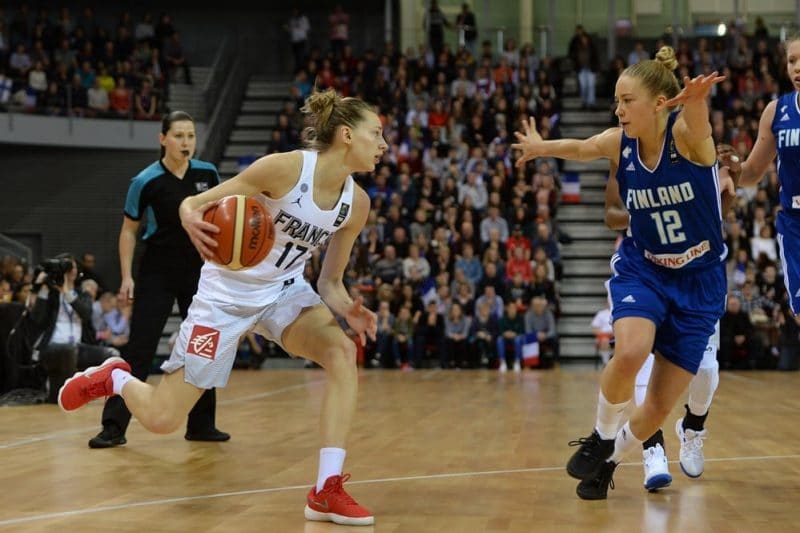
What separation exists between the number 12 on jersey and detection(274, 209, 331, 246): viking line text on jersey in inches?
54.6

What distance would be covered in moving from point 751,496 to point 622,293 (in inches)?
45.4

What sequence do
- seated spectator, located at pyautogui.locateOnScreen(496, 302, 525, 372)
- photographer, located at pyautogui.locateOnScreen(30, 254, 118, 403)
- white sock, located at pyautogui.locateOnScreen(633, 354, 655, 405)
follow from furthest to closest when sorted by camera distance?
seated spectator, located at pyautogui.locateOnScreen(496, 302, 525, 372)
photographer, located at pyautogui.locateOnScreen(30, 254, 118, 403)
white sock, located at pyautogui.locateOnScreen(633, 354, 655, 405)

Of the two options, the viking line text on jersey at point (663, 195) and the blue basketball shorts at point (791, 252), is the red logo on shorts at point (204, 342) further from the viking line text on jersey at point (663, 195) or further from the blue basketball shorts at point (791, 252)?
the blue basketball shorts at point (791, 252)

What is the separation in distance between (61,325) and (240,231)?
659 cm

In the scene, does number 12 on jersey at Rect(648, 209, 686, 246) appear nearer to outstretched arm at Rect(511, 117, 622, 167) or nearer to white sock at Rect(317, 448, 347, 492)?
outstretched arm at Rect(511, 117, 622, 167)

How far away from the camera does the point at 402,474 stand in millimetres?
5648

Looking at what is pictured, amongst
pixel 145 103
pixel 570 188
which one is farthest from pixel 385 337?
pixel 145 103

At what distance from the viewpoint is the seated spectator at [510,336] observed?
51.2ft

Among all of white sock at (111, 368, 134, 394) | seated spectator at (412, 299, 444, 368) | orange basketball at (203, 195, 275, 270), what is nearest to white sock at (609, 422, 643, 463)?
orange basketball at (203, 195, 275, 270)

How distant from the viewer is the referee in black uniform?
6.69 m

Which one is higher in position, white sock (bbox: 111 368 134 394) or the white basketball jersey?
the white basketball jersey

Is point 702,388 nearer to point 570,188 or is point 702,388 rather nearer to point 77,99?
point 570,188

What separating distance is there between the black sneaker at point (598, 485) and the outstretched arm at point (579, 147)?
1359mm

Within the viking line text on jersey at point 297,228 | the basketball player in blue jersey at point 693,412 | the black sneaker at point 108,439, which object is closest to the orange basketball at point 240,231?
the viking line text on jersey at point 297,228
